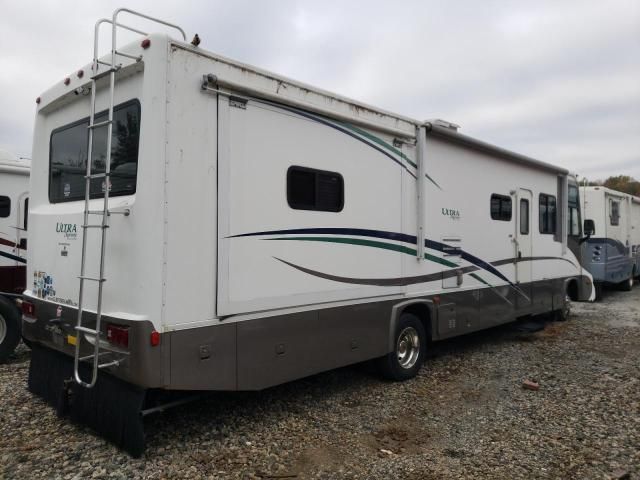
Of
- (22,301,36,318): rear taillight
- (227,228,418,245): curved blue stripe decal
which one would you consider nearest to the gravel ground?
(22,301,36,318): rear taillight

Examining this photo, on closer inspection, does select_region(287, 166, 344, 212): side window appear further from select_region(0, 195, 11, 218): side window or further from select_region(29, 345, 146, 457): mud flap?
select_region(0, 195, 11, 218): side window

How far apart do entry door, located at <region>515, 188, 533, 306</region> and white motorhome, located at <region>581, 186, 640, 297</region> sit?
17.5ft

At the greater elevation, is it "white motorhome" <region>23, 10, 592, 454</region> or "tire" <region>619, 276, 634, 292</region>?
"white motorhome" <region>23, 10, 592, 454</region>

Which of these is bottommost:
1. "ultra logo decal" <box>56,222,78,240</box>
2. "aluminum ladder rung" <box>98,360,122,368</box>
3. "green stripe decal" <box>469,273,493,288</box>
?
"aluminum ladder rung" <box>98,360,122,368</box>

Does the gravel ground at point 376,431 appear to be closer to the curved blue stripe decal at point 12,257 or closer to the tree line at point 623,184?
the curved blue stripe decal at point 12,257

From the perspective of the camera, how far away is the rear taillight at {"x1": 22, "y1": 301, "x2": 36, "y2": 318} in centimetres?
463

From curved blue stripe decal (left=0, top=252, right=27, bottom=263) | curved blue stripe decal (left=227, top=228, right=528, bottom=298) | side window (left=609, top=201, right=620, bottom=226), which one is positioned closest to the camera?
curved blue stripe decal (left=227, top=228, right=528, bottom=298)

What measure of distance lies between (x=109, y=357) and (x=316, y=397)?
2.18 metres

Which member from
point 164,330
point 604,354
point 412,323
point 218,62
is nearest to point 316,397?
point 412,323

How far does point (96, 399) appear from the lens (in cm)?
397

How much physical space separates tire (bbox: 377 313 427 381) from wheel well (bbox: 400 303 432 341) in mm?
58

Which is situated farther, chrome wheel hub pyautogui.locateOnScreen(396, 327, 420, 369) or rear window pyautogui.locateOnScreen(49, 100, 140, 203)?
chrome wheel hub pyautogui.locateOnScreen(396, 327, 420, 369)

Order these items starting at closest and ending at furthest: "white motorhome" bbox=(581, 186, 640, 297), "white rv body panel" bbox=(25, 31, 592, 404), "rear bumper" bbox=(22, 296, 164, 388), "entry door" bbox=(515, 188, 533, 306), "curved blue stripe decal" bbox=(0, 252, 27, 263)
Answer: "rear bumper" bbox=(22, 296, 164, 388) < "white rv body panel" bbox=(25, 31, 592, 404) < "curved blue stripe decal" bbox=(0, 252, 27, 263) < "entry door" bbox=(515, 188, 533, 306) < "white motorhome" bbox=(581, 186, 640, 297)

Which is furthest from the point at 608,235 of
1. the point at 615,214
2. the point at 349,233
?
the point at 349,233
